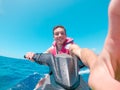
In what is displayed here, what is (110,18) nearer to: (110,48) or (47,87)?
(110,48)

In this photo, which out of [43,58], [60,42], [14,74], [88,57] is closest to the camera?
[88,57]

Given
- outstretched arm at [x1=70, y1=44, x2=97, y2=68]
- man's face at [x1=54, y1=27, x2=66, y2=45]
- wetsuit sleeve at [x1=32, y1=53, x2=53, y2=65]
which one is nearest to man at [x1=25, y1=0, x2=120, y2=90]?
outstretched arm at [x1=70, y1=44, x2=97, y2=68]

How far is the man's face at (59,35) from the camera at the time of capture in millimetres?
3535

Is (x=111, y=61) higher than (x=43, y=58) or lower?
higher

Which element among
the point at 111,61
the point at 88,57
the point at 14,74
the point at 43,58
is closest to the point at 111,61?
the point at 111,61

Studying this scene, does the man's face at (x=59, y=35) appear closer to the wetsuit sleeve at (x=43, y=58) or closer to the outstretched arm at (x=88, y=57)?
the wetsuit sleeve at (x=43, y=58)

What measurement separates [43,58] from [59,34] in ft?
1.23

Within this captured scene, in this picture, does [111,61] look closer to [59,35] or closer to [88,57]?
[88,57]

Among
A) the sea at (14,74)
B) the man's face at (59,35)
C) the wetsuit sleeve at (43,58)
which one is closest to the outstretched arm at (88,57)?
the wetsuit sleeve at (43,58)

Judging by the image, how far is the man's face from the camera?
11.6 ft

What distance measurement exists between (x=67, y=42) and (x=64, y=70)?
57 centimetres

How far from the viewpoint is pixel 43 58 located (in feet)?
11.4

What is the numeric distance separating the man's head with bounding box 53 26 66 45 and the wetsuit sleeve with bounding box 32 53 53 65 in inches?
9.6

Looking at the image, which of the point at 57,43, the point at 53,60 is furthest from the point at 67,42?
the point at 53,60
